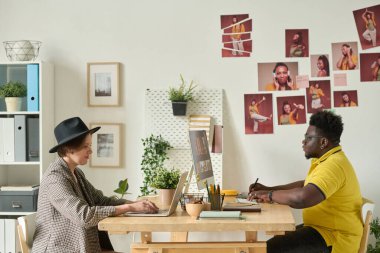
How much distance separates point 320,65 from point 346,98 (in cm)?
31

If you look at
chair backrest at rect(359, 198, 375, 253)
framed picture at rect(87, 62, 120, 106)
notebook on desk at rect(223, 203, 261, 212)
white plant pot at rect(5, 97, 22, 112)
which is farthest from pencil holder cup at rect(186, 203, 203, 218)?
white plant pot at rect(5, 97, 22, 112)

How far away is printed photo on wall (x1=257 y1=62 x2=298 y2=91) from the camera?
4.75 metres

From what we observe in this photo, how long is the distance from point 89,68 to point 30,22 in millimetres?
615

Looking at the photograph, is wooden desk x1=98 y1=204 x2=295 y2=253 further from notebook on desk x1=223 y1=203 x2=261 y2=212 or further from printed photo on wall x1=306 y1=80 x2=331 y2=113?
printed photo on wall x1=306 y1=80 x2=331 y2=113

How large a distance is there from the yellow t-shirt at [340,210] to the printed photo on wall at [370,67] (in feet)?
4.20

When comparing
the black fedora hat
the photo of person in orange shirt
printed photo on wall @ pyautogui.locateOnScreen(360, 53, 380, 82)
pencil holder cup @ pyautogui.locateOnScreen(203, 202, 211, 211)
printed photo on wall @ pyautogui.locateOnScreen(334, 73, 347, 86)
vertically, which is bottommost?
pencil holder cup @ pyautogui.locateOnScreen(203, 202, 211, 211)

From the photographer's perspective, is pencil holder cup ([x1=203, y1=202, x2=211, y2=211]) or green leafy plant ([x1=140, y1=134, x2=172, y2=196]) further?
green leafy plant ([x1=140, y1=134, x2=172, y2=196])

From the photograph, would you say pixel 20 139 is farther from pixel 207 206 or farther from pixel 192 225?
pixel 192 225

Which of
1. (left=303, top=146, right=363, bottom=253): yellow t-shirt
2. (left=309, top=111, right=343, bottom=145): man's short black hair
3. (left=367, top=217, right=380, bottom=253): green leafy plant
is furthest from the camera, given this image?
(left=367, top=217, right=380, bottom=253): green leafy plant

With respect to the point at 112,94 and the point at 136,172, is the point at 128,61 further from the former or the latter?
the point at 136,172

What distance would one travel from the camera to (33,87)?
4.79 metres

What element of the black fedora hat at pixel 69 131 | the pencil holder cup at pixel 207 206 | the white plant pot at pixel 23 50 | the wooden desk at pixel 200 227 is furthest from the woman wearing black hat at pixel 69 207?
the white plant pot at pixel 23 50

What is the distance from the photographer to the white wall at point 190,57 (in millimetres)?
4711

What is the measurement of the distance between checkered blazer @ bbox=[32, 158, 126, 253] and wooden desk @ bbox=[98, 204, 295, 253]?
13 centimetres
